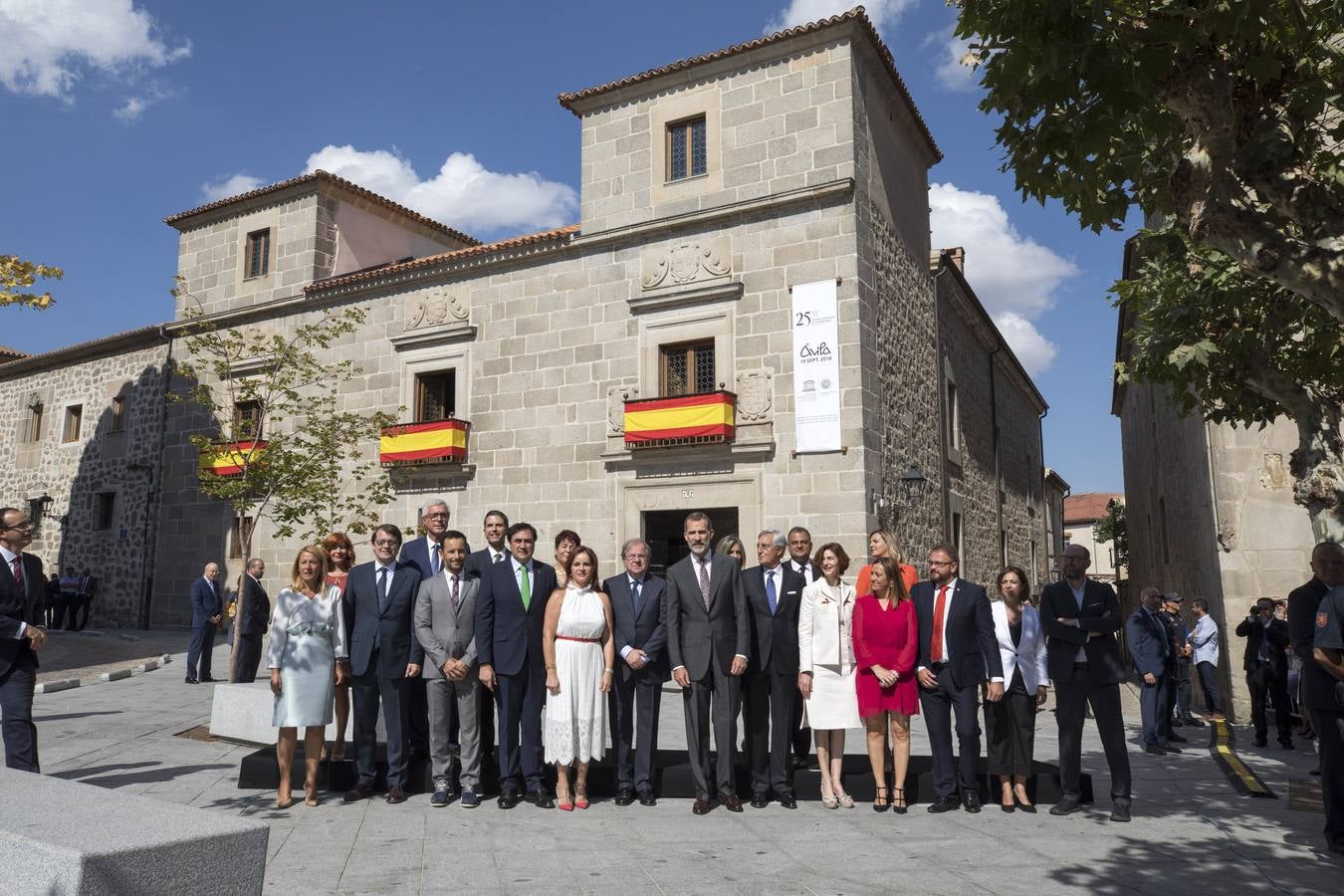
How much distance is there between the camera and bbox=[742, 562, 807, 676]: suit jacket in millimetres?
6965

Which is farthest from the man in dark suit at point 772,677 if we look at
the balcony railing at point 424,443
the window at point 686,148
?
the balcony railing at point 424,443

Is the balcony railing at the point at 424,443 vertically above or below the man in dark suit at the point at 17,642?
above

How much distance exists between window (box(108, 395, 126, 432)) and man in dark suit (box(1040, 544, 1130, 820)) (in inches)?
967

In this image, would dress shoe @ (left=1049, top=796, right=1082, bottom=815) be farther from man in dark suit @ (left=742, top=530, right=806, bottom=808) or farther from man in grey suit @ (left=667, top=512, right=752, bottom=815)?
man in grey suit @ (left=667, top=512, right=752, bottom=815)

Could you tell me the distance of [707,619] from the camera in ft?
22.4

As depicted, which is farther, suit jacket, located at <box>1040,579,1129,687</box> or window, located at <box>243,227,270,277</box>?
window, located at <box>243,227,270,277</box>

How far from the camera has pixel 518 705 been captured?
6.76 m

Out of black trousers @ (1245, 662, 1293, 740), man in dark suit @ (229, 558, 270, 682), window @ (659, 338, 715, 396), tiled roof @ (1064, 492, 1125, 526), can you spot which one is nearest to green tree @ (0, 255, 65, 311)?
man in dark suit @ (229, 558, 270, 682)

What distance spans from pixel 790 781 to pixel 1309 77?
565cm

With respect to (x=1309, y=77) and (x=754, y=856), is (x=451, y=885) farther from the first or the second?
(x=1309, y=77)

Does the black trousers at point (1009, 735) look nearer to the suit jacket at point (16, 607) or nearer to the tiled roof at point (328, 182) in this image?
the suit jacket at point (16, 607)

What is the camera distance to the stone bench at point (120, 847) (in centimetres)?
296

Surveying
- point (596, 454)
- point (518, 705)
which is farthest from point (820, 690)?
point (596, 454)

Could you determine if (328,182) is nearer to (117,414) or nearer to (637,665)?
(117,414)
